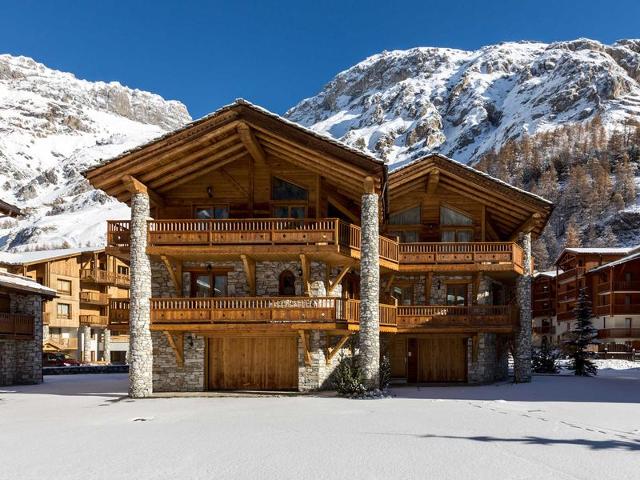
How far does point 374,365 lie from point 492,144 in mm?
177961

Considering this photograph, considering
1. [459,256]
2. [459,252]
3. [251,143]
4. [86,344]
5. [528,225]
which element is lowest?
[86,344]

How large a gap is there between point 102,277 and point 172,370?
37394mm

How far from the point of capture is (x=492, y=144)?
192 meters

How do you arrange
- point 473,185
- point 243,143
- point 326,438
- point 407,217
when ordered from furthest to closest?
1. point 407,217
2. point 473,185
3. point 243,143
4. point 326,438

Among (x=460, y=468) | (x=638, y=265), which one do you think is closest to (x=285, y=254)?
(x=460, y=468)

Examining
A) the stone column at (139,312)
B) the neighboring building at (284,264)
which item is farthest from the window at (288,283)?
the stone column at (139,312)

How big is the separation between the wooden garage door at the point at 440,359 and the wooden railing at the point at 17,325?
770 inches

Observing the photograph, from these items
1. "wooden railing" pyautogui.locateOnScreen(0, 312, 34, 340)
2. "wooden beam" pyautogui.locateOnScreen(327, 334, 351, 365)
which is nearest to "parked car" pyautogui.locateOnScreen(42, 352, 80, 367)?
"wooden railing" pyautogui.locateOnScreen(0, 312, 34, 340)

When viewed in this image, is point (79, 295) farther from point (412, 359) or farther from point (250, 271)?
point (250, 271)

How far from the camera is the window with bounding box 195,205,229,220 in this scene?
89.4 feet

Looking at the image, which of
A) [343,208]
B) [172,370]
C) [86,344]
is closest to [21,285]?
[172,370]

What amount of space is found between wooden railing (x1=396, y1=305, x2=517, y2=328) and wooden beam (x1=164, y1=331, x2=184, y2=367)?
368 inches

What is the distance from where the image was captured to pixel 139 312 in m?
24.7

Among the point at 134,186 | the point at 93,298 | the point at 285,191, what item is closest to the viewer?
the point at 134,186
